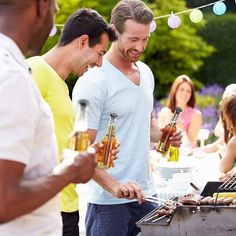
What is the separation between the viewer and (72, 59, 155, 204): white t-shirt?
329 cm

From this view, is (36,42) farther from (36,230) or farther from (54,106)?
(54,106)

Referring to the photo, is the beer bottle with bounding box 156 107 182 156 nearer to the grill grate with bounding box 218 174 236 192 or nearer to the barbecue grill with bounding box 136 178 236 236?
the grill grate with bounding box 218 174 236 192

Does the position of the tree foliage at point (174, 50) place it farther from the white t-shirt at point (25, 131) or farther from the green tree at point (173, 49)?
the white t-shirt at point (25, 131)

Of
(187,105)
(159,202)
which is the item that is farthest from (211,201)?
(187,105)

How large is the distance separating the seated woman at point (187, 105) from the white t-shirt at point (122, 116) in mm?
3940

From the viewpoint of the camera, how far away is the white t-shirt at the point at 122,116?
3285 mm

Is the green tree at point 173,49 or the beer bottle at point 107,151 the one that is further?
the green tree at point 173,49

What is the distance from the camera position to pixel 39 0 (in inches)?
69.4

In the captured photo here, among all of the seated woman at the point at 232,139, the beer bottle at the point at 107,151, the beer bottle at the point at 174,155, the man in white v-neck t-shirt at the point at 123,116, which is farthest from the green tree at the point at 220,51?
the beer bottle at the point at 107,151

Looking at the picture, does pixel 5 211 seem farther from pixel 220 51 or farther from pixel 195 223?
pixel 220 51

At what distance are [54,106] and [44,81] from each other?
11 cm

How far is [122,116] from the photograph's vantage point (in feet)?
10.9

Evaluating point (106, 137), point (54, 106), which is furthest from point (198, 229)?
point (54, 106)

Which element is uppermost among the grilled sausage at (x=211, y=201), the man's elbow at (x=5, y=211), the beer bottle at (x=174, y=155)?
the beer bottle at (x=174, y=155)
